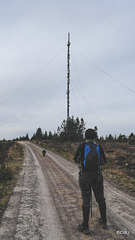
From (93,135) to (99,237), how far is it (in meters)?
2.07

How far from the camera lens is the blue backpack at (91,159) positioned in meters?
3.74

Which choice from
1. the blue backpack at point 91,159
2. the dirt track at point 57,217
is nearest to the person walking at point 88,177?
the blue backpack at point 91,159

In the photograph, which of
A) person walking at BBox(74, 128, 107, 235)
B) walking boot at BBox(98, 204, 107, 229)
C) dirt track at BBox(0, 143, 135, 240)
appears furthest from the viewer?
walking boot at BBox(98, 204, 107, 229)

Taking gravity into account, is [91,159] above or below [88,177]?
above

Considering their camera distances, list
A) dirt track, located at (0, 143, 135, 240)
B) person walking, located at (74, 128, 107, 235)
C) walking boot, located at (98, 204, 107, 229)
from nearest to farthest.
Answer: dirt track, located at (0, 143, 135, 240) < person walking, located at (74, 128, 107, 235) < walking boot, located at (98, 204, 107, 229)

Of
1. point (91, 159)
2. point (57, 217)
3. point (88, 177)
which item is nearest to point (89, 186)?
point (88, 177)

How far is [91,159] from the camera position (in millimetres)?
3740

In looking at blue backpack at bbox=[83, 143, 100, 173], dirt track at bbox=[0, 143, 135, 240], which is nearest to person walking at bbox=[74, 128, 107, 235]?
blue backpack at bbox=[83, 143, 100, 173]

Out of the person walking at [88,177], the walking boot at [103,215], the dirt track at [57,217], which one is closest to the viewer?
the dirt track at [57,217]

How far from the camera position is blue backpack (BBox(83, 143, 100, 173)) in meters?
3.74

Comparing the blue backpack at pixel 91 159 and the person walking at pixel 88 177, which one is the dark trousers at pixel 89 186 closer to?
the person walking at pixel 88 177

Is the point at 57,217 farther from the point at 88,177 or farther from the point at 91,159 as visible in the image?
the point at 91,159

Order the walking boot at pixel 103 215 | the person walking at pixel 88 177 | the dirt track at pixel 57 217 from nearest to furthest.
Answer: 1. the dirt track at pixel 57 217
2. the person walking at pixel 88 177
3. the walking boot at pixel 103 215

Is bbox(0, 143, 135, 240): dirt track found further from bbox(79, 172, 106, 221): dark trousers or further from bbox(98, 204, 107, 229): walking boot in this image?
bbox(79, 172, 106, 221): dark trousers
